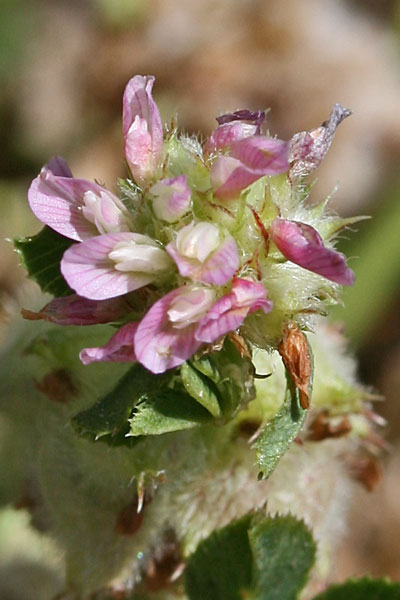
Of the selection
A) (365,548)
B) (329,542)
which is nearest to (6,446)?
(329,542)

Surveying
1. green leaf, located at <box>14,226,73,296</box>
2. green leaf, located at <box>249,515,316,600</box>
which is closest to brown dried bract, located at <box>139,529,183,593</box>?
green leaf, located at <box>249,515,316,600</box>

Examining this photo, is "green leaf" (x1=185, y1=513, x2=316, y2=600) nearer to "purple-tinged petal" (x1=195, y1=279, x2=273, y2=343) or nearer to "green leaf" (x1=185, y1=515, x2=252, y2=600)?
"green leaf" (x1=185, y1=515, x2=252, y2=600)

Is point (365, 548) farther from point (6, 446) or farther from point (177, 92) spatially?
point (177, 92)

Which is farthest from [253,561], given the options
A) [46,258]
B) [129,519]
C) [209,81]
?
[209,81]

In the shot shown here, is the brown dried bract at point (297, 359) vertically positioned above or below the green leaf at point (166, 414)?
above

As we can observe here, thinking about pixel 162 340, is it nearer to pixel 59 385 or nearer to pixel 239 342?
pixel 239 342

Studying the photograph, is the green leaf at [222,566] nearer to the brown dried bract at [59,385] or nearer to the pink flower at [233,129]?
the brown dried bract at [59,385]

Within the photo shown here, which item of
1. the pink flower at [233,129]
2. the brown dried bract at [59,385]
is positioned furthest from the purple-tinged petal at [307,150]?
the brown dried bract at [59,385]
